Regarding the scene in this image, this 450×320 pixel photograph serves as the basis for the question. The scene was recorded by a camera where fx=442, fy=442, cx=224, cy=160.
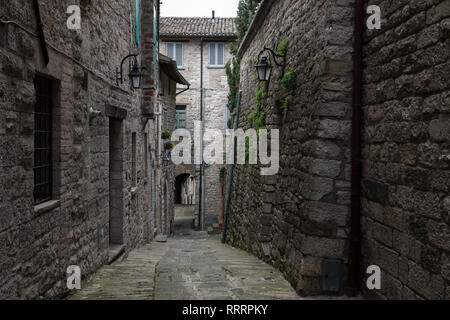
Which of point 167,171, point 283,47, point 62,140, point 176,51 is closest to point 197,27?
point 176,51

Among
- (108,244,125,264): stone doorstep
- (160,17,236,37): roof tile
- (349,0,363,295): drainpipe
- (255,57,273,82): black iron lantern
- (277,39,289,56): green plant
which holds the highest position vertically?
(160,17,236,37): roof tile

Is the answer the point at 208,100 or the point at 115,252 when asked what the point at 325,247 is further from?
the point at 208,100

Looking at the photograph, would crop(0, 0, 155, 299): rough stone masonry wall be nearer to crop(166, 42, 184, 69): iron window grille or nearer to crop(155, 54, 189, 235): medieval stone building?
crop(155, 54, 189, 235): medieval stone building

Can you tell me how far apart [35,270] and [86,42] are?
10.2 ft

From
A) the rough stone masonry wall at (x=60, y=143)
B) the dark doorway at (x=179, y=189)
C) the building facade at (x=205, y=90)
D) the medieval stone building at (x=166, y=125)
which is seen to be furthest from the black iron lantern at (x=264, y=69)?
the dark doorway at (x=179, y=189)

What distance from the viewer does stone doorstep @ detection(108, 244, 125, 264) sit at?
704 centimetres

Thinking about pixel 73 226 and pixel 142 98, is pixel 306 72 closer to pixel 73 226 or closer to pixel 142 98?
pixel 73 226

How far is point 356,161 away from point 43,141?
10.6ft

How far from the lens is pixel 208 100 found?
71.3 ft

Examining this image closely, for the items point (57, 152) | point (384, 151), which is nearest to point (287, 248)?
point (384, 151)

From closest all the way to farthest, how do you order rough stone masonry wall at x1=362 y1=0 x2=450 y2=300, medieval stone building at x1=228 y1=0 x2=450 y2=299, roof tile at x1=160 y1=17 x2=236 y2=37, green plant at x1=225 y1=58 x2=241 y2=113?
rough stone masonry wall at x1=362 y1=0 x2=450 y2=300 < medieval stone building at x1=228 y1=0 x2=450 y2=299 < green plant at x1=225 y1=58 x2=241 y2=113 < roof tile at x1=160 y1=17 x2=236 y2=37

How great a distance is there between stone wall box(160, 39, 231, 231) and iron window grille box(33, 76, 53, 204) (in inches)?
661

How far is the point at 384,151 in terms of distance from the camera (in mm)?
4016

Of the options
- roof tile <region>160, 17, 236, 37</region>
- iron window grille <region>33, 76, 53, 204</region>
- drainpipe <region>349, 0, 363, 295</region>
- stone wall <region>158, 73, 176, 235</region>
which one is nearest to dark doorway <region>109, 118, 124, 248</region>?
iron window grille <region>33, 76, 53, 204</region>
